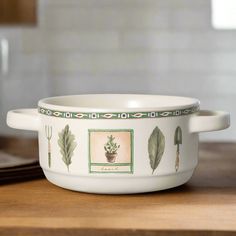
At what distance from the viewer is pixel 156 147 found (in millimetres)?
767

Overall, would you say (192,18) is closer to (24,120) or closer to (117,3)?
(117,3)

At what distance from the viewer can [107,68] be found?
166cm

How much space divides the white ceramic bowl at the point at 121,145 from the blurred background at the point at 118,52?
846 mm

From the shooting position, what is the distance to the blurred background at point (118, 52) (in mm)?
1635

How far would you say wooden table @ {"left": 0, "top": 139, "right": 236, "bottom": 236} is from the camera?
658 mm

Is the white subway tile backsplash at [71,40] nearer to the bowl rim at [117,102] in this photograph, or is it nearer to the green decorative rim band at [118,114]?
the bowl rim at [117,102]

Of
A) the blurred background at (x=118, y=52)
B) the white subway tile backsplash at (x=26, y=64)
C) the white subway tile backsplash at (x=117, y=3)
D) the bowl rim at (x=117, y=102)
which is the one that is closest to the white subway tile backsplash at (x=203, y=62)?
the blurred background at (x=118, y=52)

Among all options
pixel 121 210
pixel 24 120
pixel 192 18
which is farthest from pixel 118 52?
pixel 121 210

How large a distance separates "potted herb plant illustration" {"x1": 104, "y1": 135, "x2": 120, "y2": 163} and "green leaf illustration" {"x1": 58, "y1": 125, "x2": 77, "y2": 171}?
1.6 inches


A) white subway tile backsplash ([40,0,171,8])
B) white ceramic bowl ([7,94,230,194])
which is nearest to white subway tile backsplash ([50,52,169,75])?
white subway tile backsplash ([40,0,171,8])

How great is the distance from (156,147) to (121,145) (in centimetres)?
4

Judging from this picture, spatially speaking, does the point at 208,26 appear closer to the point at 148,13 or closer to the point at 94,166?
the point at 148,13

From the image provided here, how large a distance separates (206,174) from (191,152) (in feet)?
0.43

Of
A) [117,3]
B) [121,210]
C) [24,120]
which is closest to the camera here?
[121,210]
